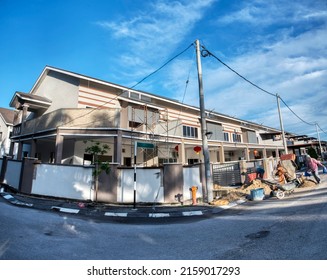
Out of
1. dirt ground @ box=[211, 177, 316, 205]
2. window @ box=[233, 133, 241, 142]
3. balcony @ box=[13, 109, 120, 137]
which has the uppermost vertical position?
window @ box=[233, 133, 241, 142]

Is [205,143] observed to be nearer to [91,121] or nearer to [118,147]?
[118,147]

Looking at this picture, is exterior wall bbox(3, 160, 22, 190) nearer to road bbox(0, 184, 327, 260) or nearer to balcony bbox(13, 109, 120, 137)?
balcony bbox(13, 109, 120, 137)

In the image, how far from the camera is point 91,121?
45.4ft

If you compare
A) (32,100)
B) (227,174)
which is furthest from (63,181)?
(227,174)

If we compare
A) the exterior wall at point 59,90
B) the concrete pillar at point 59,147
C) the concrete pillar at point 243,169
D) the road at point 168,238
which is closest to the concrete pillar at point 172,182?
the road at point 168,238

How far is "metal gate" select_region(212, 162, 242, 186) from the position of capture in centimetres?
1505

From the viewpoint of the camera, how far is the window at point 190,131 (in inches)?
935

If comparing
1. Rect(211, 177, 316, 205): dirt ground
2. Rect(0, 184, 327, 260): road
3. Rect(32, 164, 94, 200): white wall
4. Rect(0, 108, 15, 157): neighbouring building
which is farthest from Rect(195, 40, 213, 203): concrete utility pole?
Rect(0, 108, 15, 157): neighbouring building

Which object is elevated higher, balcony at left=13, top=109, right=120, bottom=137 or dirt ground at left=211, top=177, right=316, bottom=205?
balcony at left=13, top=109, right=120, bottom=137

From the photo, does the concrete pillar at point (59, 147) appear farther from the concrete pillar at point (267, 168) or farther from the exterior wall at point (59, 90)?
the concrete pillar at point (267, 168)

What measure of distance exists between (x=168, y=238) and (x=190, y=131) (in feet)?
65.1

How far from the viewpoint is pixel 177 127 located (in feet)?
62.3

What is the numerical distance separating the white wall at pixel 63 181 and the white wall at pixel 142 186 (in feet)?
5.21

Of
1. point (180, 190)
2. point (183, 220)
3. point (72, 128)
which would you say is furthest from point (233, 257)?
point (72, 128)
